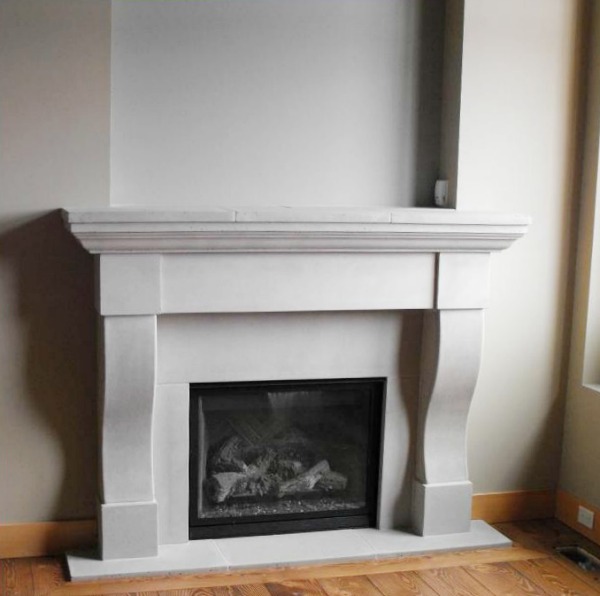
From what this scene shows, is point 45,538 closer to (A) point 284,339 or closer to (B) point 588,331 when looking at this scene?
(A) point 284,339

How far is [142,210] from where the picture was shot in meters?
2.88

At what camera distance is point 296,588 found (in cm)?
302

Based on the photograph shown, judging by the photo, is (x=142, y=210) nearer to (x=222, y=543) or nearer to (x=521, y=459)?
(x=222, y=543)

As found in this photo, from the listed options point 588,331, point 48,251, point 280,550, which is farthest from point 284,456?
point 588,331

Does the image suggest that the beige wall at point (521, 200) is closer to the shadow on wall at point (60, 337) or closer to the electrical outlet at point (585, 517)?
the electrical outlet at point (585, 517)

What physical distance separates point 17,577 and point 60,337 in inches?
29.7

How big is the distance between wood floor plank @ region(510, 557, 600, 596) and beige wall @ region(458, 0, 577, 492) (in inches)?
15.9

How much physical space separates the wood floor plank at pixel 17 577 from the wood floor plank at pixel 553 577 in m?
1.56

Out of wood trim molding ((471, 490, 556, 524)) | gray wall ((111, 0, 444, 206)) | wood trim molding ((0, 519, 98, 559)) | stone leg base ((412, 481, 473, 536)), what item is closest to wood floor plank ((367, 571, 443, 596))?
stone leg base ((412, 481, 473, 536))

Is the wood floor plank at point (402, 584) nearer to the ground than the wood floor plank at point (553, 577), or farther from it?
farther from it

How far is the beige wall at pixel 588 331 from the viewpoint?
344 centimetres

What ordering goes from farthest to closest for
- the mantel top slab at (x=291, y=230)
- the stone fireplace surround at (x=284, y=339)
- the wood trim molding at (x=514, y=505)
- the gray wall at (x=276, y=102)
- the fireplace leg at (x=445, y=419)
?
the wood trim molding at (x=514, y=505) < the fireplace leg at (x=445, y=419) < the gray wall at (x=276, y=102) < the stone fireplace surround at (x=284, y=339) < the mantel top slab at (x=291, y=230)

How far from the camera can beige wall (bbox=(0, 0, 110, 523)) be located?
9.80 ft

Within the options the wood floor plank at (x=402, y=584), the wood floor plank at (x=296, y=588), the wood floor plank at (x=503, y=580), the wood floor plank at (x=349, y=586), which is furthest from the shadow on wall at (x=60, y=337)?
the wood floor plank at (x=503, y=580)
